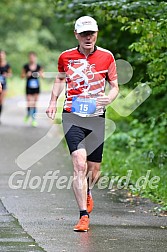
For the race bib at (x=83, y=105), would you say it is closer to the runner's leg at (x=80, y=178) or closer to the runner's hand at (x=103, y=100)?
the runner's hand at (x=103, y=100)

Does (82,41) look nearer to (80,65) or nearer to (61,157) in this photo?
(80,65)

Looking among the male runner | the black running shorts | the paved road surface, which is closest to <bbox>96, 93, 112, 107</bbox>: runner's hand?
the male runner

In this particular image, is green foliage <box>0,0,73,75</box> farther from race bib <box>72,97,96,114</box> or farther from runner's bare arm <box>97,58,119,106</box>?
race bib <box>72,97,96,114</box>

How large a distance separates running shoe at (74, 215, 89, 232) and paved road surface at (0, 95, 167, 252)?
65 millimetres

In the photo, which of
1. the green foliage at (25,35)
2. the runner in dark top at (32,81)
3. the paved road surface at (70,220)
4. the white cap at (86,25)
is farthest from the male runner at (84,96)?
the green foliage at (25,35)

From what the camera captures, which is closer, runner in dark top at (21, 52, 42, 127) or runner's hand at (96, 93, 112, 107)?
runner's hand at (96, 93, 112, 107)

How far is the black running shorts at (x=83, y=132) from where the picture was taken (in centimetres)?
892

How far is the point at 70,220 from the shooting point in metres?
9.36

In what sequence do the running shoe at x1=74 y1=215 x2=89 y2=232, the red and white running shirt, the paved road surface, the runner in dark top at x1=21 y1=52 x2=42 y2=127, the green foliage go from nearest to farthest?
the paved road surface < the running shoe at x1=74 y1=215 x2=89 y2=232 < the red and white running shirt < the runner in dark top at x1=21 y1=52 x2=42 y2=127 < the green foliage

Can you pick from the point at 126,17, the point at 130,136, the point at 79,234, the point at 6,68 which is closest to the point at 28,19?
the point at 6,68

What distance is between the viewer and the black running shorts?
892cm

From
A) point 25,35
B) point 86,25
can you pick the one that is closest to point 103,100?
point 86,25

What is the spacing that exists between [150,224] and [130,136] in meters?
7.85

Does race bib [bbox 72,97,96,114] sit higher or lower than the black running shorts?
higher
